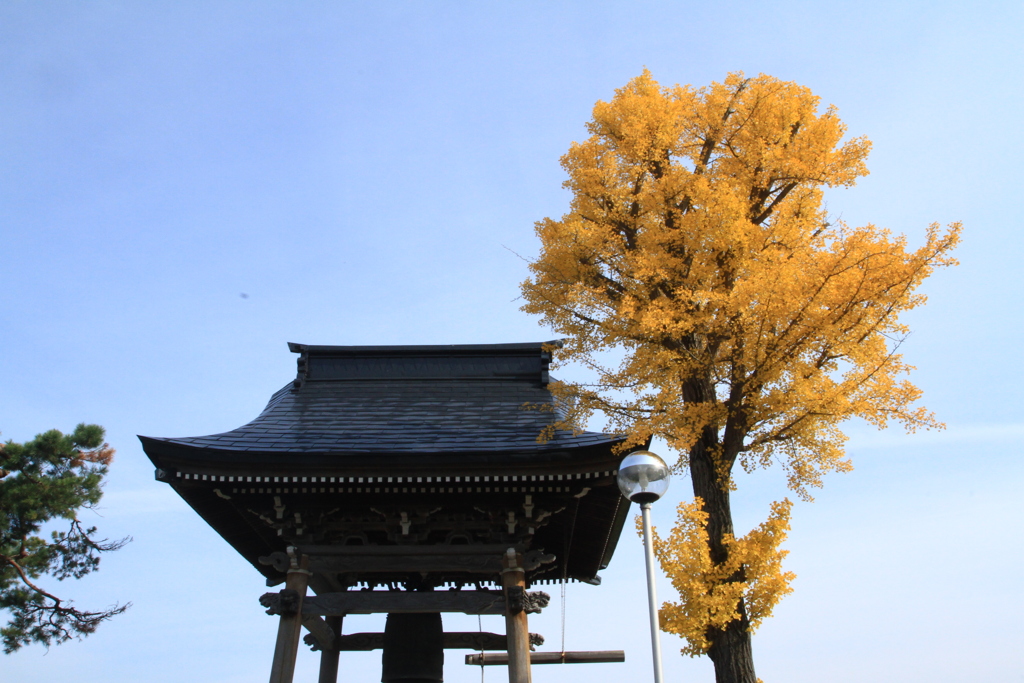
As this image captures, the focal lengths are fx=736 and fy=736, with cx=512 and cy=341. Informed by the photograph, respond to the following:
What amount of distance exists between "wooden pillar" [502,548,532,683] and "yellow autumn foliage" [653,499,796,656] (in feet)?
8.85

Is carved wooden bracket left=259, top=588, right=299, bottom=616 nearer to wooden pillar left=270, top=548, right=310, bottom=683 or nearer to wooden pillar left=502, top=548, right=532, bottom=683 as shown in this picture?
wooden pillar left=270, top=548, right=310, bottom=683

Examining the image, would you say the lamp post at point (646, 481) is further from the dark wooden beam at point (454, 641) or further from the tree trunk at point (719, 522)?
the dark wooden beam at point (454, 641)

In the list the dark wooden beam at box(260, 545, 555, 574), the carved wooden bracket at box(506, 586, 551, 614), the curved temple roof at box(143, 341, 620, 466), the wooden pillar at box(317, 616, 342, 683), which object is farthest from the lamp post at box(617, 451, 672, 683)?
the wooden pillar at box(317, 616, 342, 683)

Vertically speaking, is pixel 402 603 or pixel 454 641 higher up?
pixel 402 603

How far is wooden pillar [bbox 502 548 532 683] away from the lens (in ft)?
29.1

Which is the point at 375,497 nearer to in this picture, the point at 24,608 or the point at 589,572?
the point at 589,572

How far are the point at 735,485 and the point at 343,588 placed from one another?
21.5 feet

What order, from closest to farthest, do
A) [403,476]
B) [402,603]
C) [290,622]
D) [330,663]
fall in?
[403,476]
[290,622]
[402,603]
[330,663]

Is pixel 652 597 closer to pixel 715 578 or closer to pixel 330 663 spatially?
pixel 715 578

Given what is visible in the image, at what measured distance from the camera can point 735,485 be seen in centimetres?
757

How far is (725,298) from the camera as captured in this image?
7543mm

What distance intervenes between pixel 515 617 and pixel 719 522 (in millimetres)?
3136

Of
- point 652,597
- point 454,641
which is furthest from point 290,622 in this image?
point 652,597

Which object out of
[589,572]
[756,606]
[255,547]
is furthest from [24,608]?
[756,606]
